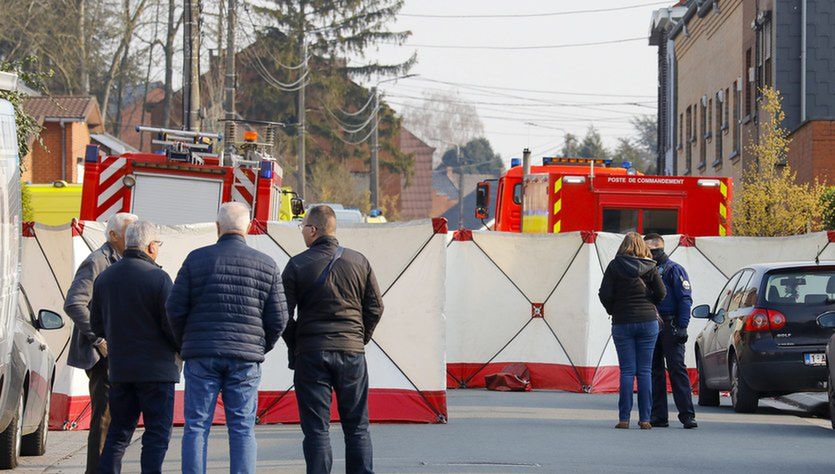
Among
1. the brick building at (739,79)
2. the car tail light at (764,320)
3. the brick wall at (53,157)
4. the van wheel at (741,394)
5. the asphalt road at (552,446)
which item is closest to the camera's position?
the asphalt road at (552,446)

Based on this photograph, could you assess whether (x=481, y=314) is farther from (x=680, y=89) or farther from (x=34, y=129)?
(x=680, y=89)

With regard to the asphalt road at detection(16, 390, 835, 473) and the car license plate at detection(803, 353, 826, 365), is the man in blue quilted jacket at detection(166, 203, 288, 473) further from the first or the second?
the car license plate at detection(803, 353, 826, 365)

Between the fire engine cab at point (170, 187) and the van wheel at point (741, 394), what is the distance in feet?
21.8

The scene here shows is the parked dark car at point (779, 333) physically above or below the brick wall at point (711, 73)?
below

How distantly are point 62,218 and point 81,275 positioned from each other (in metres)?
14.6

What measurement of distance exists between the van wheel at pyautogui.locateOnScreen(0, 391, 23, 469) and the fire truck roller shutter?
8.86 meters

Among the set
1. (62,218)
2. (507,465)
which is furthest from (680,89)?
(507,465)

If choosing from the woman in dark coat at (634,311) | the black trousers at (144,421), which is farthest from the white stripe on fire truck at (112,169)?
the black trousers at (144,421)

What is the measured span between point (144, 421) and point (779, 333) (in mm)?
7607

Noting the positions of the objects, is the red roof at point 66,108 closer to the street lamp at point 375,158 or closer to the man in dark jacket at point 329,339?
the street lamp at point 375,158

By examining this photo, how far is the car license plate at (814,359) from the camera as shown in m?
14.9

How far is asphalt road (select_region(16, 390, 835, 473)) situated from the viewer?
37.0ft

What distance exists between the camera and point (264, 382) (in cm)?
1487

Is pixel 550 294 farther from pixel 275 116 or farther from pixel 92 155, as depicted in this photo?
pixel 275 116
